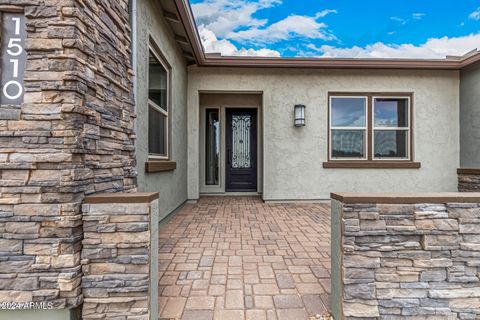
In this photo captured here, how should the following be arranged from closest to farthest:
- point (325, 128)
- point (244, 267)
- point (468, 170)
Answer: point (244, 267)
point (468, 170)
point (325, 128)

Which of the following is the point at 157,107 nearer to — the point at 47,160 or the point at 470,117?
the point at 47,160

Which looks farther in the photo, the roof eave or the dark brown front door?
the dark brown front door

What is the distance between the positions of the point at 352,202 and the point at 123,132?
6.58 ft

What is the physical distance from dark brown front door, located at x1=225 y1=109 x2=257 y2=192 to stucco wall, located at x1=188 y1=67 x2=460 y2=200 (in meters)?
1.29

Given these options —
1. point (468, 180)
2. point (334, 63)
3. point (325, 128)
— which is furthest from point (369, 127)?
point (468, 180)

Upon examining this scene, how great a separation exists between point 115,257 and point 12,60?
1.41 meters

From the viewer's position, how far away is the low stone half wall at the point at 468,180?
18.3 ft

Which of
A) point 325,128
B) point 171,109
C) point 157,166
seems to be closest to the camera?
point 157,166

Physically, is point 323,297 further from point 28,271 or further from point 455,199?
point 28,271

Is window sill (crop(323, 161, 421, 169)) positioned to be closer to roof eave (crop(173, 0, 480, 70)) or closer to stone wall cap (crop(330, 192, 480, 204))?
roof eave (crop(173, 0, 480, 70))

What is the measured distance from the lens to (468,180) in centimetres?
581

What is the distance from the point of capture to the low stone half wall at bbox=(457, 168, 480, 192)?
557 cm

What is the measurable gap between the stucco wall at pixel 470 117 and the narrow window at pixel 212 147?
19.4 feet

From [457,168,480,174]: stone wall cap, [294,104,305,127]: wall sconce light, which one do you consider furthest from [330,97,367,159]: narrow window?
[457,168,480,174]: stone wall cap
